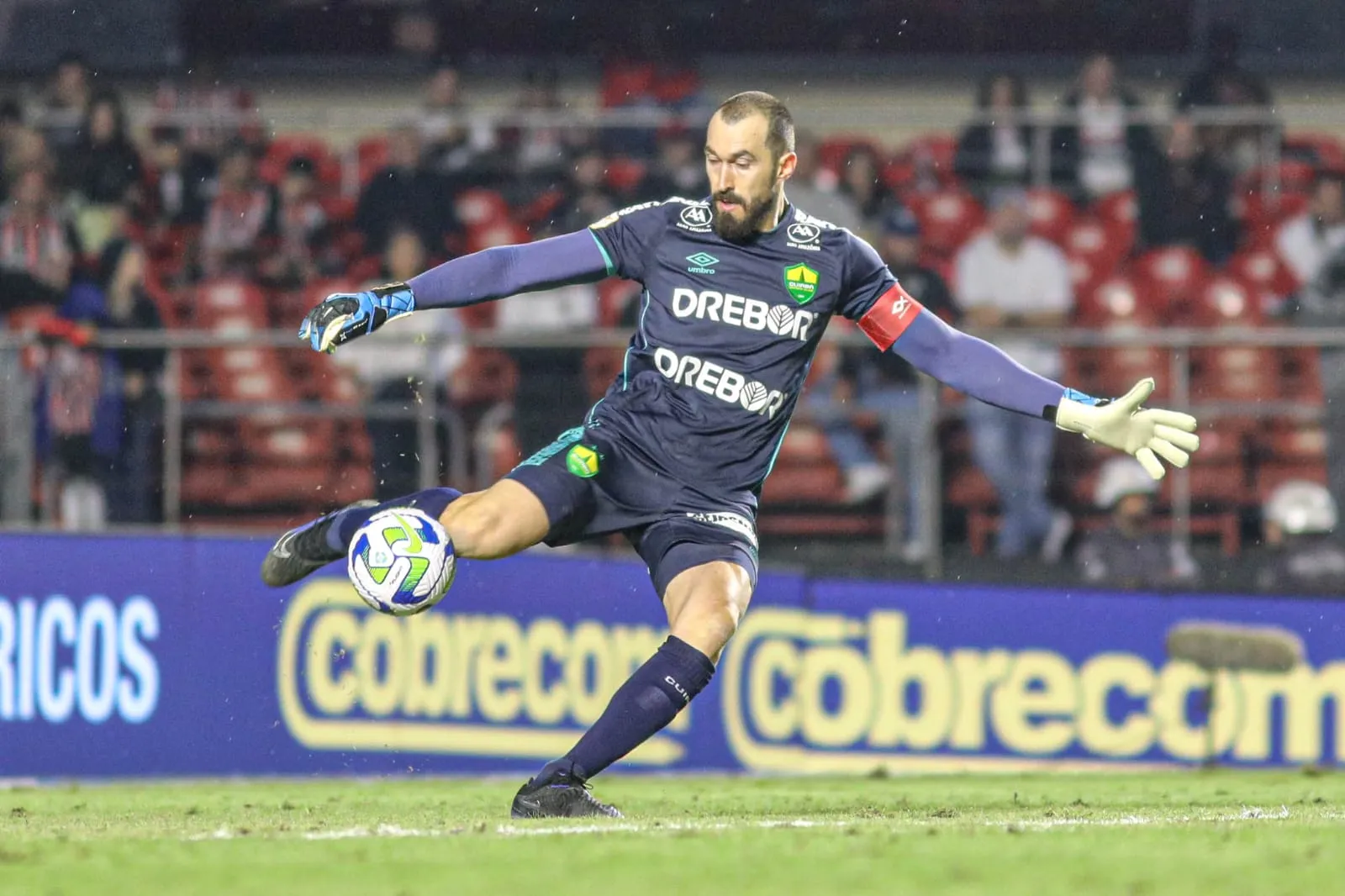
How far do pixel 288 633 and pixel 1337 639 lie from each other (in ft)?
18.5

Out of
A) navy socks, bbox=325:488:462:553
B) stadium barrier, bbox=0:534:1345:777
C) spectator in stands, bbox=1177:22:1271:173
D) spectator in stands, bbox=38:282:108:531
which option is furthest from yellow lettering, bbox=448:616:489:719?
spectator in stands, bbox=1177:22:1271:173

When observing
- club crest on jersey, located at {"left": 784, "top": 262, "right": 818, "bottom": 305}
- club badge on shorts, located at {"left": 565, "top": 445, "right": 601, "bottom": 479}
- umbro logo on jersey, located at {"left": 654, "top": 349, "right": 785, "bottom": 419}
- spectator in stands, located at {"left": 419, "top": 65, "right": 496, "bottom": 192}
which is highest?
spectator in stands, located at {"left": 419, "top": 65, "right": 496, "bottom": 192}

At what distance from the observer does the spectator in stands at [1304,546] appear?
426 inches

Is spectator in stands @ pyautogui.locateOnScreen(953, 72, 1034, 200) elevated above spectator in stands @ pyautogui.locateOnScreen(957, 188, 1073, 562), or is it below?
above

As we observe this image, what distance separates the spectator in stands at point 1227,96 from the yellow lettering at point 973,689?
205 inches

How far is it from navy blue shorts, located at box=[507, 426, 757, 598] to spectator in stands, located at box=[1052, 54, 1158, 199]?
8667 millimetres

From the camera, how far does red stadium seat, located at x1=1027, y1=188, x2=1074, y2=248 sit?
14.1 meters

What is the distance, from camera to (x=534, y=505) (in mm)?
6473

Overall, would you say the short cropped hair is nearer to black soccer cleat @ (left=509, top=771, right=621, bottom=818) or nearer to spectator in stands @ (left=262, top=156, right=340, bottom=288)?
black soccer cleat @ (left=509, top=771, right=621, bottom=818)

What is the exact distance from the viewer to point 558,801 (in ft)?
19.8

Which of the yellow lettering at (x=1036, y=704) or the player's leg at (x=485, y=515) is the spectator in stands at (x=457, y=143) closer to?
the yellow lettering at (x=1036, y=704)

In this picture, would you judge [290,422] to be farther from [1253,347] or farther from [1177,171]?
[1177,171]

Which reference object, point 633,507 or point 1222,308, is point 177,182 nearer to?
point 1222,308

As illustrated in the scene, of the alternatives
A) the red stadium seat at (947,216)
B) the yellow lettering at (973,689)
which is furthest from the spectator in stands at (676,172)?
the yellow lettering at (973,689)
